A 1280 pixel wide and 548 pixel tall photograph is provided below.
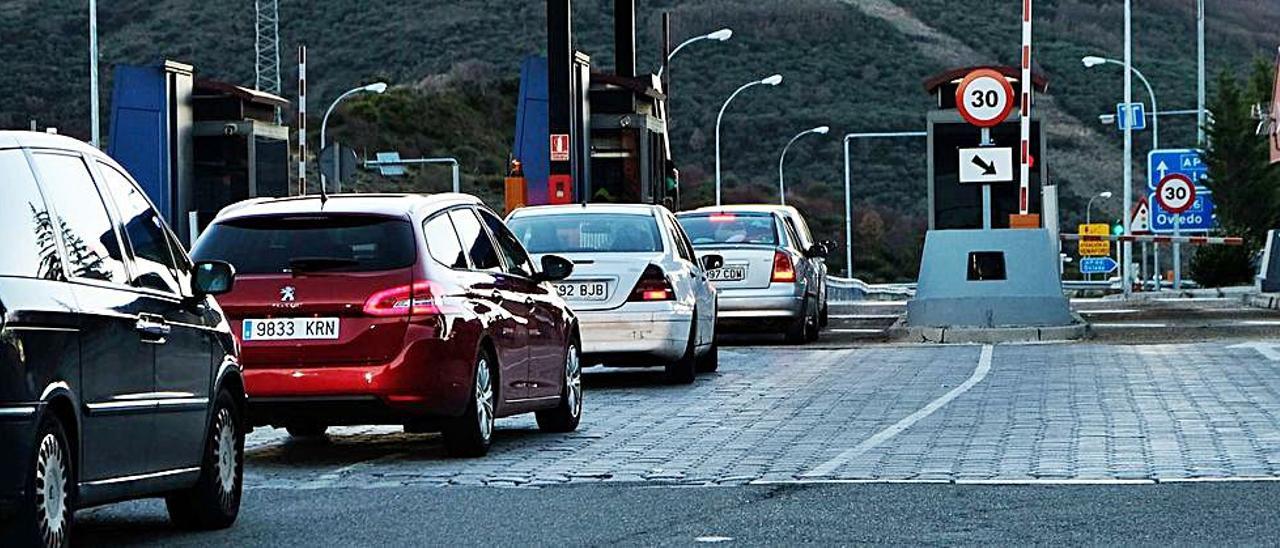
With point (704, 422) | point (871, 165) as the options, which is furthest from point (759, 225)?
point (871, 165)

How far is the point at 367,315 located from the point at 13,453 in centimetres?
534

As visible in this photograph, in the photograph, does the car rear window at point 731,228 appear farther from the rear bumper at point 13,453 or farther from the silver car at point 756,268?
the rear bumper at point 13,453

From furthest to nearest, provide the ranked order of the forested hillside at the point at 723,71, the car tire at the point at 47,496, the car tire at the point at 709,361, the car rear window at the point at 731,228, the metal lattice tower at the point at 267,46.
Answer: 1. the metal lattice tower at the point at 267,46
2. the forested hillside at the point at 723,71
3. the car rear window at the point at 731,228
4. the car tire at the point at 709,361
5. the car tire at the point at 47,496

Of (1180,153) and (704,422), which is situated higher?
(1180,153)

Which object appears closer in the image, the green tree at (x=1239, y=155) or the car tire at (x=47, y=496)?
the car tire at (x=47, y=496)

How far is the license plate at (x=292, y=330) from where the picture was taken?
42.7 feet

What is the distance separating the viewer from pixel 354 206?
13602 millimetres

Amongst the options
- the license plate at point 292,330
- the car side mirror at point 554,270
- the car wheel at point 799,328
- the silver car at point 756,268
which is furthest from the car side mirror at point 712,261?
the license plate at point 292,330

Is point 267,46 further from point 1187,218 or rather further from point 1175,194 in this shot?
point 1175,194

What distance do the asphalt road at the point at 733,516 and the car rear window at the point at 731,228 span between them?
16.3 m

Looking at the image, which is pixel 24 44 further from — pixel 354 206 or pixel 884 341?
pixel 354 206

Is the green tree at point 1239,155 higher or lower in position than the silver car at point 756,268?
higher

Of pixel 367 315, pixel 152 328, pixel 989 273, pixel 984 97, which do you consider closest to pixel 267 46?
pixel 984 97

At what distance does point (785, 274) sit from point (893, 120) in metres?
77.8
